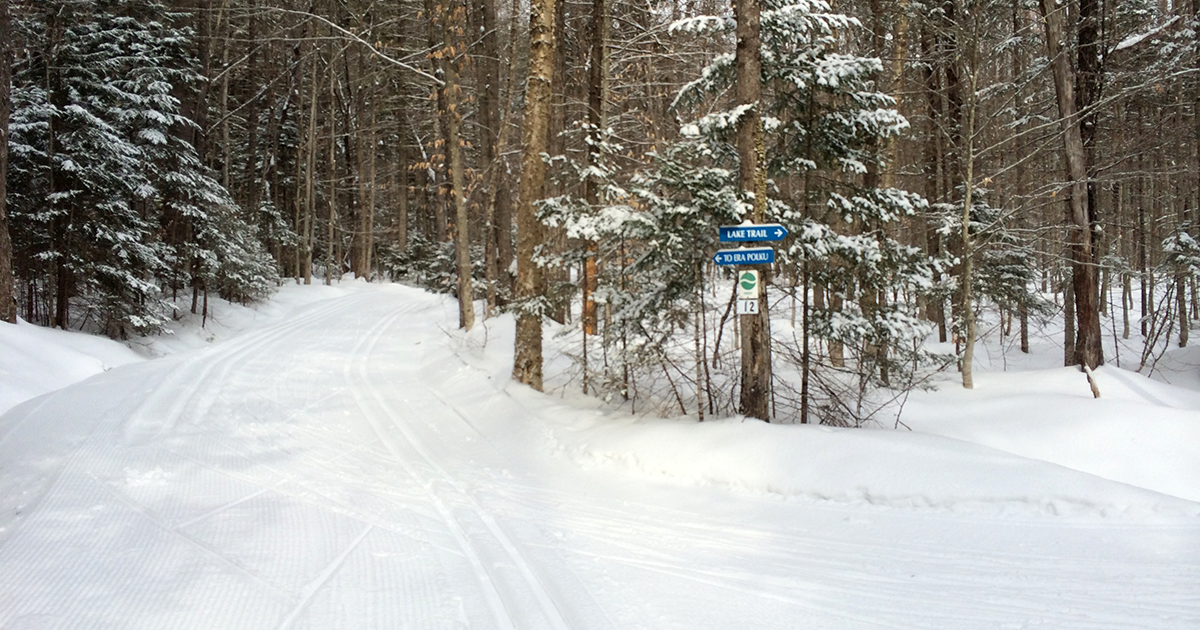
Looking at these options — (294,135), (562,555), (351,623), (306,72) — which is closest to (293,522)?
(351,623)

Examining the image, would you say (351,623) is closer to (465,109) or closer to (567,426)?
(567,426)

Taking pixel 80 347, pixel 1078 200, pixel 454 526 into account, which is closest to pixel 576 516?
pixel 454 526

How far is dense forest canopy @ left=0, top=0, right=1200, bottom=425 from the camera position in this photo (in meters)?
7.20

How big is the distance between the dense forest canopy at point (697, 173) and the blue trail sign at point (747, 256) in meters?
0.63

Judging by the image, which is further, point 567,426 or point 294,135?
point 294,135

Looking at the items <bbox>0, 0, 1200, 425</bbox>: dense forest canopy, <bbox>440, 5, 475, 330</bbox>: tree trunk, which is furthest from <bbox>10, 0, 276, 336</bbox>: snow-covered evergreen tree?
<bbox>440, 5, 475, 330</bbox>: tree trunk

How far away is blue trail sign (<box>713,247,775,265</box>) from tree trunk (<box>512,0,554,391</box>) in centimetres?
343

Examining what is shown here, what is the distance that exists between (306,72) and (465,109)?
47.9 ft

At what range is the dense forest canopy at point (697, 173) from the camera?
7.20m

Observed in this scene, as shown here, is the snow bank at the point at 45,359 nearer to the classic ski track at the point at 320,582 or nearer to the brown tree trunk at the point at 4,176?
the brown tree trunk at the point at 4,176

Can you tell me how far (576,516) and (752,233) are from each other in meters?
3.13

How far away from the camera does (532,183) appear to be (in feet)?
31.1

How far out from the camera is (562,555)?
4371 millimetres

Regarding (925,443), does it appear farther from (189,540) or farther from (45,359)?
(45,359)
